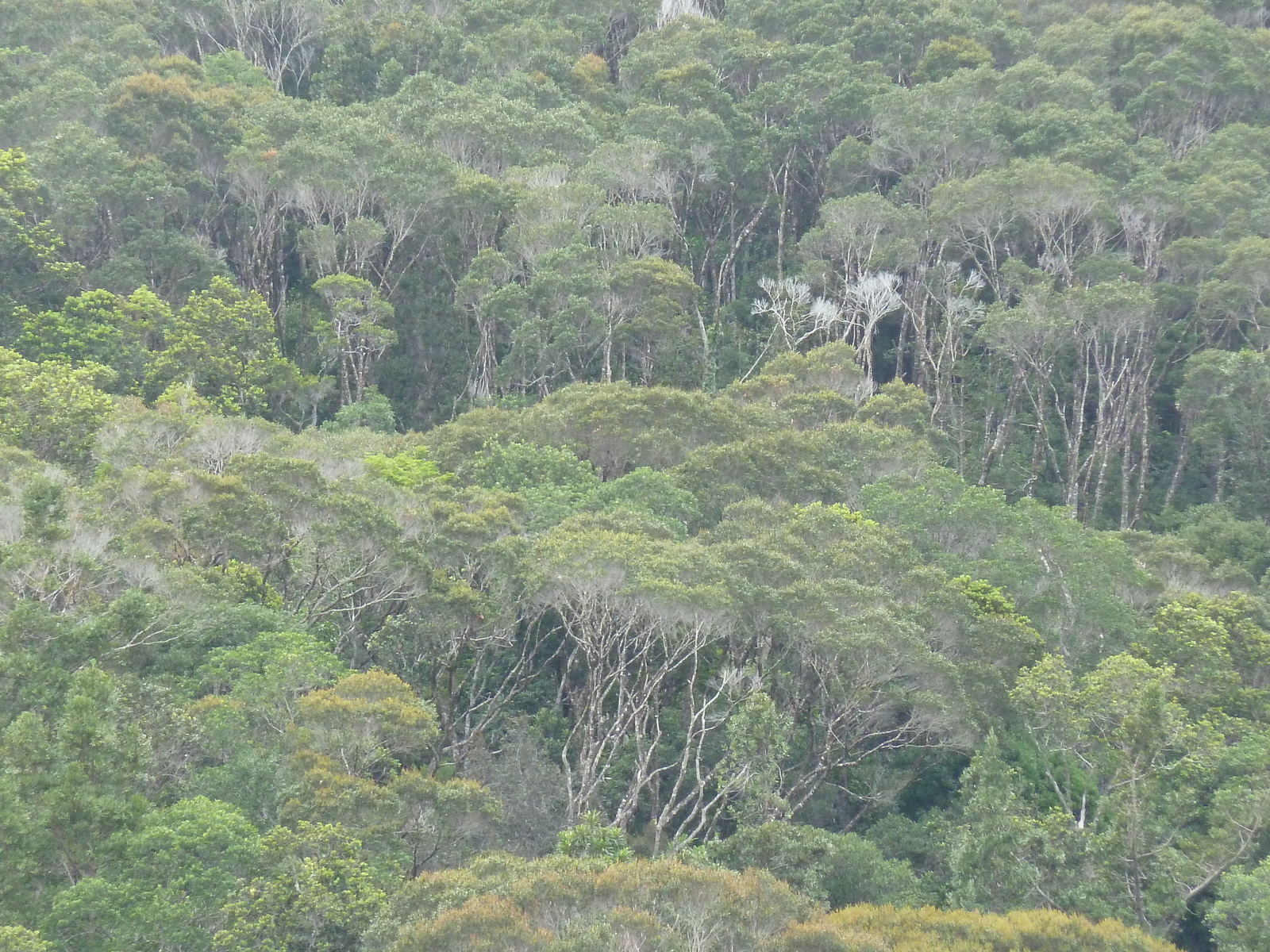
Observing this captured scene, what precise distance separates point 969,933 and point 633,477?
35.0ft

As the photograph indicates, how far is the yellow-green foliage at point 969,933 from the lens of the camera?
13984 mm

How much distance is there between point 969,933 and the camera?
1466 centimetres

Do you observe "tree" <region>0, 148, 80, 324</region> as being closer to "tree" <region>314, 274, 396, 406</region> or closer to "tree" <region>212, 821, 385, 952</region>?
"tree" <region>314, 274, 396, 406</region>

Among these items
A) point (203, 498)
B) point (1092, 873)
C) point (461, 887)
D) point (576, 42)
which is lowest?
point (1092, 873)

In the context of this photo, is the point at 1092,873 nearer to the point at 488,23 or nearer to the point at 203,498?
the point at 203,498

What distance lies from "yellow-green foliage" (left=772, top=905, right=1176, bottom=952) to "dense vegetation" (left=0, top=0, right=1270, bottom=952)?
0.19 feet

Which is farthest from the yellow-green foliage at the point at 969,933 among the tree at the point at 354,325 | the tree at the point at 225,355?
the tree at the point at 354,325

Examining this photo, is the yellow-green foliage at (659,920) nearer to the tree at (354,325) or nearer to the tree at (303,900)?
the tree at (303,900)

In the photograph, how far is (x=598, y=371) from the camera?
33688 millimetres

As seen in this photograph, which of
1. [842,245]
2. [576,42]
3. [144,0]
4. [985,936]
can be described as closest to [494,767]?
[985,936]

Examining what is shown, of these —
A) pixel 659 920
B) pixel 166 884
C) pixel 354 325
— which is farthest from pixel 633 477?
pixel 354 325

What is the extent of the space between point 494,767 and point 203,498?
19.1ft

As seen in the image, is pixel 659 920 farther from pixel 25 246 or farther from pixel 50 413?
pixel 25 246

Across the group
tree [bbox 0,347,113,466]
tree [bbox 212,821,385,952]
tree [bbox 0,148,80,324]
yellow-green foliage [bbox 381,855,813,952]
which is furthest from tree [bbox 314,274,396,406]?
yellow-green foliage [bbox 381,855,813,952]
